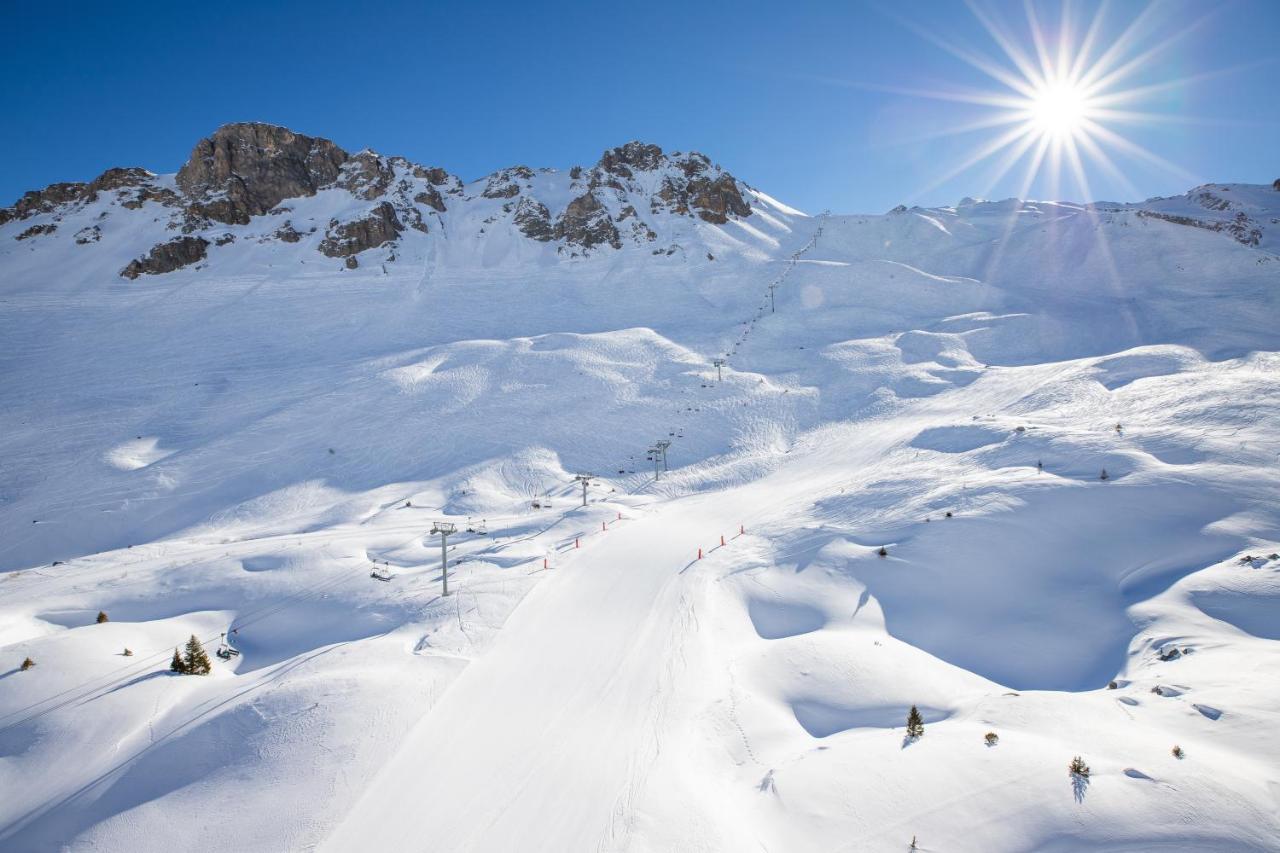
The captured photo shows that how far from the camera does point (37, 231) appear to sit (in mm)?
80812

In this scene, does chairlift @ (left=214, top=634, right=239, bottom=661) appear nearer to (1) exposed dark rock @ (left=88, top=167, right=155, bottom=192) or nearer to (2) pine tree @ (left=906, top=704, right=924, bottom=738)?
(2) pine tree @ (left=906, top=704, right=924, bottom=738)

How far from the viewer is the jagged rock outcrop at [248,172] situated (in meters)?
87.8

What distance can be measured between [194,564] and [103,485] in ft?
73.7

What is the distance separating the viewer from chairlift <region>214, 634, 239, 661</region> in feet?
50.4

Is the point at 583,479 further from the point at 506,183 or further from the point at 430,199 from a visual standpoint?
the point at 506,183

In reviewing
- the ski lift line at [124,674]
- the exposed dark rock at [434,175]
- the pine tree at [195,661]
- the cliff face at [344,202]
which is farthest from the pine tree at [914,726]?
the exposed dark rock at [434,175]

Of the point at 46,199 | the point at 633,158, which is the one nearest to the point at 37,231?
the point at 46,199

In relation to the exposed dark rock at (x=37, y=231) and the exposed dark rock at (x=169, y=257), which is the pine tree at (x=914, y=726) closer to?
the exposed dark rock at (x=169, y=257)

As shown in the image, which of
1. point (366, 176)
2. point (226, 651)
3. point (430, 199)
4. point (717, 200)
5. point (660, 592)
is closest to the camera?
point (226, 651)

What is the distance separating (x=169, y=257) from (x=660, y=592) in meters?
92.7

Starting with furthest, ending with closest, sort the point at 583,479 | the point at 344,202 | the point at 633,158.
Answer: the point at 633,158
the point at 344,202
the point at 583,479

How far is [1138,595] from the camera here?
1577cm

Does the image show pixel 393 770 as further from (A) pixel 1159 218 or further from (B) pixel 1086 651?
(A) pixel 1159 218

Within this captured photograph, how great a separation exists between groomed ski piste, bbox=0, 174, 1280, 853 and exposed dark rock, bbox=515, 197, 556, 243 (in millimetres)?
44642
